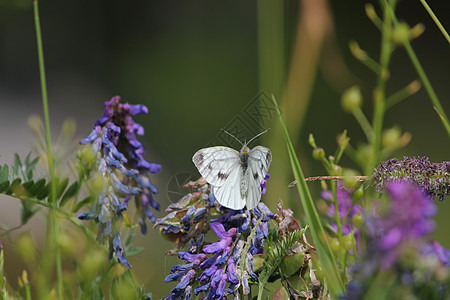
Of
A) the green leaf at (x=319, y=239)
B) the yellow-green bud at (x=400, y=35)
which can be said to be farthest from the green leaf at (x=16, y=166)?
the yellow-green bud at (x=400, y=35)

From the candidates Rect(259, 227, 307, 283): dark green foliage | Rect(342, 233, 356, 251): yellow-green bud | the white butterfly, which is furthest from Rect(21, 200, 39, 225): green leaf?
Rect(342, 233, 356, 251): yellow-green bud

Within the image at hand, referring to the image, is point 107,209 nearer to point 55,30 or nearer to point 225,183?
point 225,183

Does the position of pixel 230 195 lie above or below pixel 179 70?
below

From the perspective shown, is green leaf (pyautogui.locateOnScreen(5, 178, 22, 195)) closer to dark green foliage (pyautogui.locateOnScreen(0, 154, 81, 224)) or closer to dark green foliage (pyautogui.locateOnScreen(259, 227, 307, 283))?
dark green foliage (pyautogui.locateOnScreen(0, 154, 81, 224))

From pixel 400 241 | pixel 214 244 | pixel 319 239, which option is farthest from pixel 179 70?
pixel 400 241

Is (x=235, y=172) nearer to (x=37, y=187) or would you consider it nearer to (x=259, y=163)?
(x=259, y=163)

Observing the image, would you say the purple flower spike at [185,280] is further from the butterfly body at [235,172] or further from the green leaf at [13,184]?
the green leaf at [13,184]
